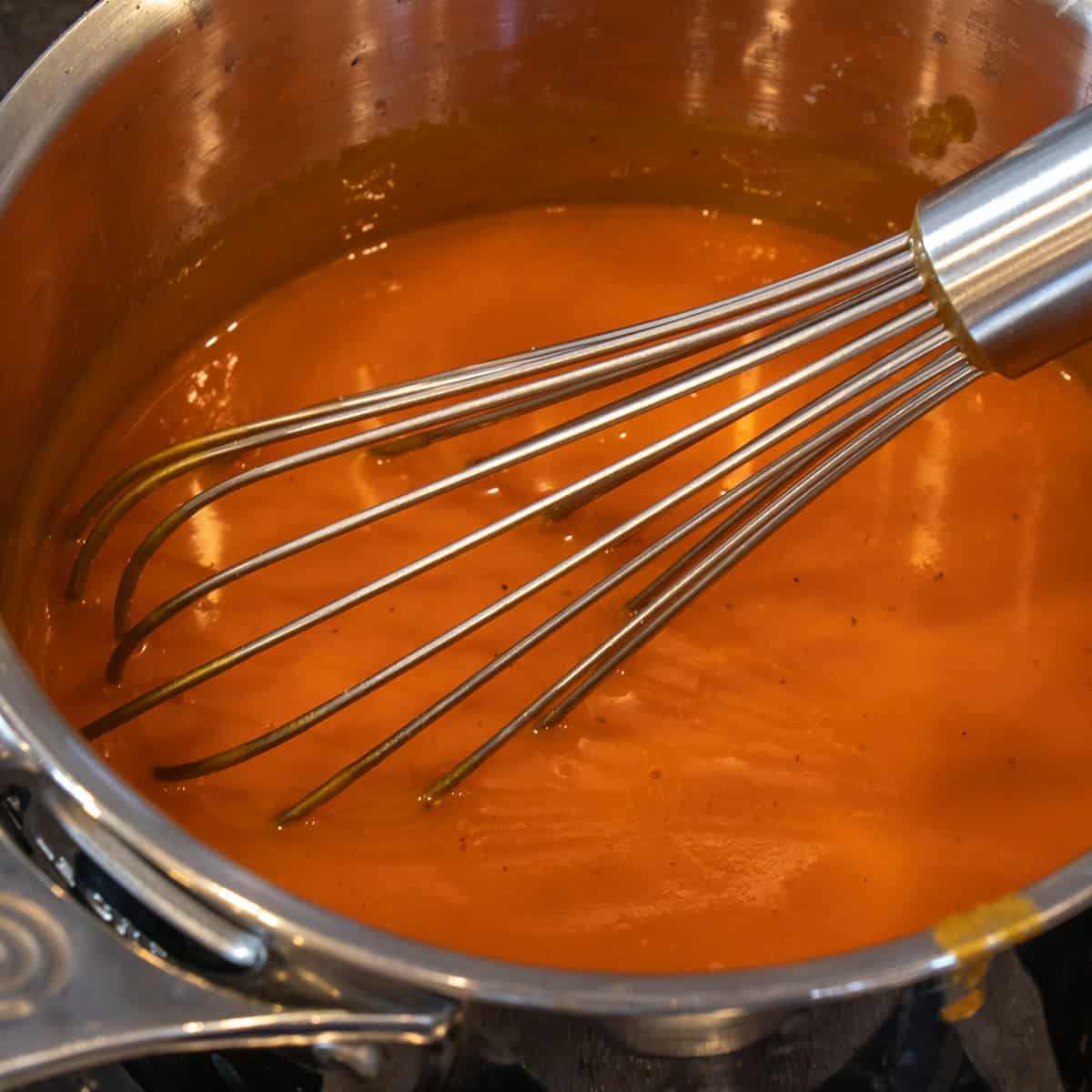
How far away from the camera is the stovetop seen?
0.57m

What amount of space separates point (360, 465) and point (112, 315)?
0.67ft

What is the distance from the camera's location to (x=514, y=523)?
0.72 m

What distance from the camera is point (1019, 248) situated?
676mm

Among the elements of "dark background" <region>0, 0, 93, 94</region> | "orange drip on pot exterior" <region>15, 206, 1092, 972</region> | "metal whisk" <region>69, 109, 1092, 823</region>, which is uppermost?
"dark background" <region>0, 0, 93, 94</region>

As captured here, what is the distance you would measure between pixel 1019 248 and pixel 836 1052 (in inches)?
14.8

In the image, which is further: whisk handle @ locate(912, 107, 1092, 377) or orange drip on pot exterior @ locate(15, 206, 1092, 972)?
orange drip on pot exterior @ locate(15, 206, 1092, 972)

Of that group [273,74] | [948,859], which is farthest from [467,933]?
[273,74]

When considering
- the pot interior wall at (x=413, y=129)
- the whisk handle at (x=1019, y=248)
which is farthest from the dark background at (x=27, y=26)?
the whisk handle at (x=1019, y=248)

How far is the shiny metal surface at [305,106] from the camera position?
2.79 feet

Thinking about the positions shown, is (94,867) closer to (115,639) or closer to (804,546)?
(115,639)

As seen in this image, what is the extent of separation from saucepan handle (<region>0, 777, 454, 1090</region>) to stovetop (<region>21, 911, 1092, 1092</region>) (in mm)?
43

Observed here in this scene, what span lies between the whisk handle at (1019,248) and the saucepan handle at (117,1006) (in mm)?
408

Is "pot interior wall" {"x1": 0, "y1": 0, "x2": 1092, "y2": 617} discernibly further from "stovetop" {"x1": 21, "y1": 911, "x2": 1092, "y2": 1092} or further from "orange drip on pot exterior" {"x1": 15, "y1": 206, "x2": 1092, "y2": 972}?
"stovetop" {"x1": 21, "y1": 911, "x2": 1092, "y2": 1092}

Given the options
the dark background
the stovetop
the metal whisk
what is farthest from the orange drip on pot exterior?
the dark background
